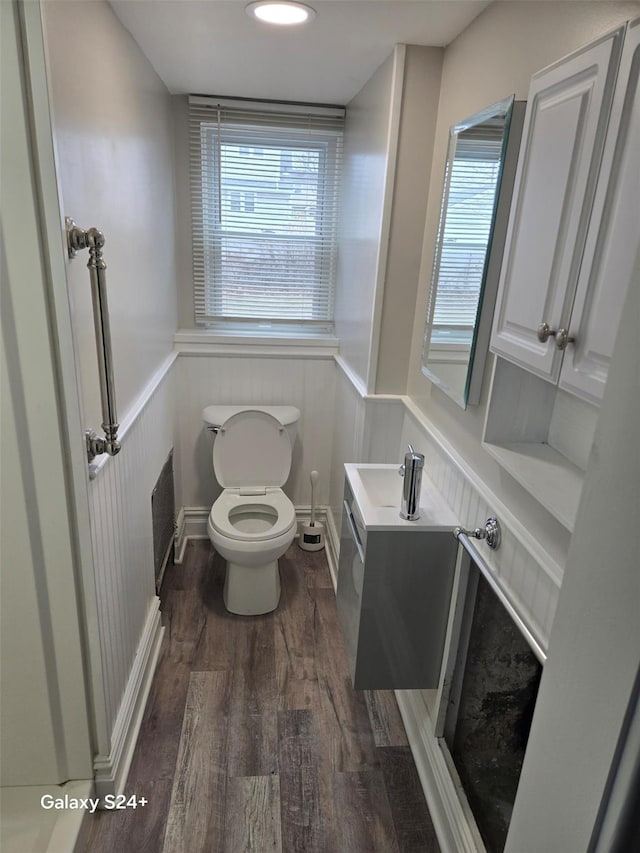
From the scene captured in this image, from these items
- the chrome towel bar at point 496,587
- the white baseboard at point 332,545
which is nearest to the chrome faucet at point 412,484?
the chrome towel bar at point 496,587

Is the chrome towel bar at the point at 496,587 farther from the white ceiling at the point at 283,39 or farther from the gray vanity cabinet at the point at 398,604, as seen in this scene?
the white ceiling at the point at 283,39

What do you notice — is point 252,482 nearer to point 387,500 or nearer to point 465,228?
point 387,500

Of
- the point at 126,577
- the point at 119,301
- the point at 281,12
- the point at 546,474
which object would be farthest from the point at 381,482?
the point at 281,12

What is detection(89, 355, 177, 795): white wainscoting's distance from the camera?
1.58 meters

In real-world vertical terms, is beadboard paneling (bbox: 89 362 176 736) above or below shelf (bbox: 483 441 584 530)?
below

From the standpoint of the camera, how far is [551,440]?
4.42ft

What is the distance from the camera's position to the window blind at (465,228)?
56.7 inches

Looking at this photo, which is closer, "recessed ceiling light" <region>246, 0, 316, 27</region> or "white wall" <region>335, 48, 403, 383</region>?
"recessed ceiling light" <region>246, 0, 316, 27</region>

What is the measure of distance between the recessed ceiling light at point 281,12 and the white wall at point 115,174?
16.6 inches

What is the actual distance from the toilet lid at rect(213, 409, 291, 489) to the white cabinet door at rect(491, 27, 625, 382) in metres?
1.64

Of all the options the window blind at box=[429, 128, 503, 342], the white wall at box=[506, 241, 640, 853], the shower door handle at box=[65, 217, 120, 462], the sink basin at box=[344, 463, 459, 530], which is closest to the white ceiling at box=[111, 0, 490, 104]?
the window blind at box=[429, 128, 503, 342]

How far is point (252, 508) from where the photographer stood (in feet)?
8.79

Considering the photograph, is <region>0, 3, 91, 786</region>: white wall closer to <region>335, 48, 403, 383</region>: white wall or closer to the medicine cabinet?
the medicine cabinet

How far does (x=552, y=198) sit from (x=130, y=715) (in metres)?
1.90
